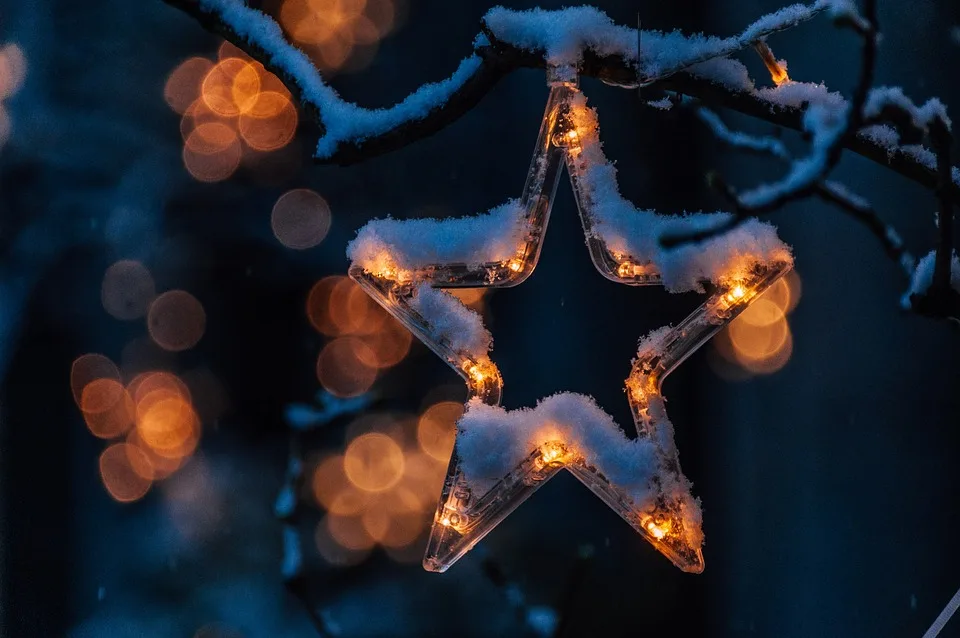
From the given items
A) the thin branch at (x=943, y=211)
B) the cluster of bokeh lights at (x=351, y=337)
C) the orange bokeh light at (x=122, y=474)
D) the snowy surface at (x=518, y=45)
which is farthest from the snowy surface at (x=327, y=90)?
the orange bokeh light at (x=122, y=474)

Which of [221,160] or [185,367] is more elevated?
[221,160]

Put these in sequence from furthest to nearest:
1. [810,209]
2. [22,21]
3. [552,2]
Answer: [22,21], [552,2], [810,209]

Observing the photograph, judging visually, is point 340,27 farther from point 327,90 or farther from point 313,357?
point 327,90

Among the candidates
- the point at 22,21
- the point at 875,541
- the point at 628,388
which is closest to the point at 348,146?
the point at 628,388

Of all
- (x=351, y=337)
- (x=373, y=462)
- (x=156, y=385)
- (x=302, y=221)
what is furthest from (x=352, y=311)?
(x=156, y=385)

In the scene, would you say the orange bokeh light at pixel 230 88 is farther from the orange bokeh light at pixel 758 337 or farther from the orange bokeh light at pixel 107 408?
the orange bokeh light at pixel 758 337

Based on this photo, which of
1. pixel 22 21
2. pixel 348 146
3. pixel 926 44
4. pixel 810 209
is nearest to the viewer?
pixel 348 146

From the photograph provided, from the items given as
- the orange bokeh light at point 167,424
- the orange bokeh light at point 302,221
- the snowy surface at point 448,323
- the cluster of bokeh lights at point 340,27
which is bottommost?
the orange bokeh light at point 167,424

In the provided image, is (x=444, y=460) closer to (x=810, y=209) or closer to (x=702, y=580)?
(x=702, y=580)
